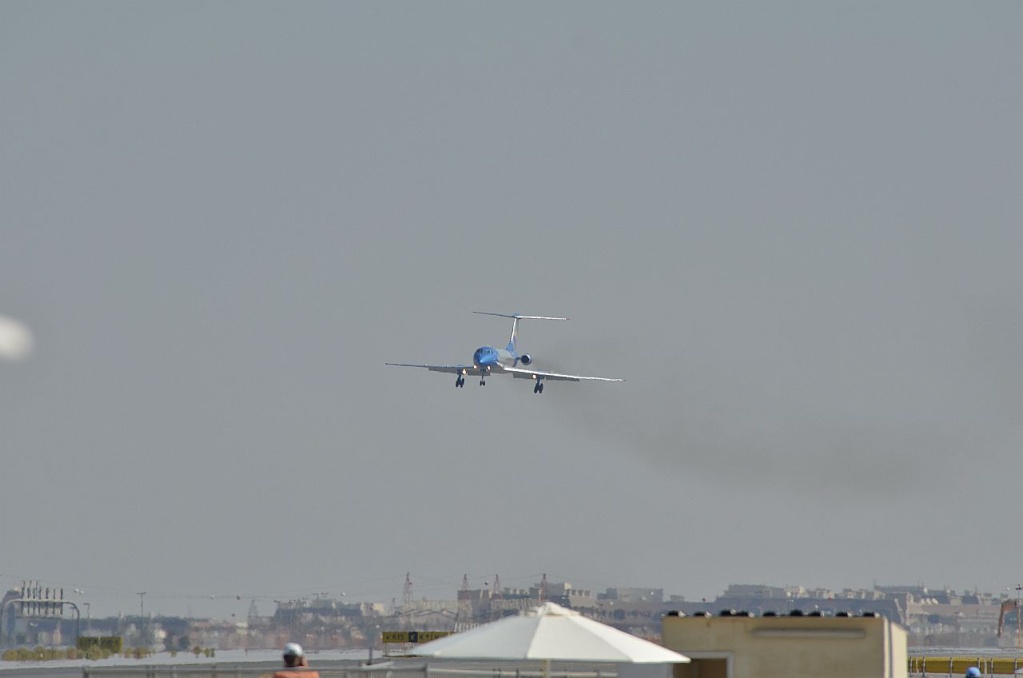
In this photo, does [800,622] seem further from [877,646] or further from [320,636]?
[320,636]

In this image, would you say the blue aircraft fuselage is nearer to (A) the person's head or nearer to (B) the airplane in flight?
(B) the airplane in flight

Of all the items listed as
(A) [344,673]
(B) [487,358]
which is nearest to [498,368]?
(B) [487,358]

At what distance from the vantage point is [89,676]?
45.0 metres

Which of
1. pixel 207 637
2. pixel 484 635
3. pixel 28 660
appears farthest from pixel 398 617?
pixel 484 635

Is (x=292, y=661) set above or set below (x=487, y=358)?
below

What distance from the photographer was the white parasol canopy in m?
29.2

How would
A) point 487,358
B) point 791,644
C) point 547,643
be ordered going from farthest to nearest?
1. point 487,358
2. point 791,644
3. point 547,643

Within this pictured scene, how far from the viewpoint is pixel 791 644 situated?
132 feet

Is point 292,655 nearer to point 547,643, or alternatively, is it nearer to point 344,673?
point 547,643

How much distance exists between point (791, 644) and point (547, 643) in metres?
12.3

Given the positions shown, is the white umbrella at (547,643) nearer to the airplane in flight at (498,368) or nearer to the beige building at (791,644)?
the beige building at (791,644)

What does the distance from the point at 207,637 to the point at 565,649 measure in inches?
5436

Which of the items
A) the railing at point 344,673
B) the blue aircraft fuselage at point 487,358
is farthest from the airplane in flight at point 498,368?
the railing at point 344,673

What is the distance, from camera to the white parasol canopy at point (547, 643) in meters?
29.2
